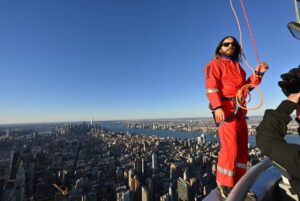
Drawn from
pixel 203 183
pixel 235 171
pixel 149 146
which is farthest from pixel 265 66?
Answer: pixel 149 146

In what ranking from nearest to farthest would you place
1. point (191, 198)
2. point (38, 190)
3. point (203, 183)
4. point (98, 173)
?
point (191, 198)
point (203, 183)
point (38, 190)
point (98, 173)

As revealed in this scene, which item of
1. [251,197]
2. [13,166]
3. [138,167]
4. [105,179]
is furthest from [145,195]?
[13,166]

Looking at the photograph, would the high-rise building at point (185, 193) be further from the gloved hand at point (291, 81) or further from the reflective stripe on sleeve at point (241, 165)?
the gloved hand at point (291, 81)

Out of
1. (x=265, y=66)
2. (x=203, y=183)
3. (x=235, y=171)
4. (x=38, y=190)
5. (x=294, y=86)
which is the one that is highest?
(x=265, y=66)

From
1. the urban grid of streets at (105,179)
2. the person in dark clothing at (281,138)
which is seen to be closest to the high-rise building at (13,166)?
the urban grid of streets at (105,179)

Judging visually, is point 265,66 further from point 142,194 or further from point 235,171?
point 142,194

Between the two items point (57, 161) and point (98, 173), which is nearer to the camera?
point (98, 173)

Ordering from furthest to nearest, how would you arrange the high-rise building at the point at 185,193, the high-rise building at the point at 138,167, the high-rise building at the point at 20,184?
1. the high-rise building at the point at 138,167
2. the high-rise building at the point at 20,184
3. the high-rise building at the point at 185,193

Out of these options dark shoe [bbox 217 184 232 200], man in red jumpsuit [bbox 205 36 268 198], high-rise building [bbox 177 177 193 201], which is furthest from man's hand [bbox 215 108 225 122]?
high-rise building [bbox 177 177 193 201]
